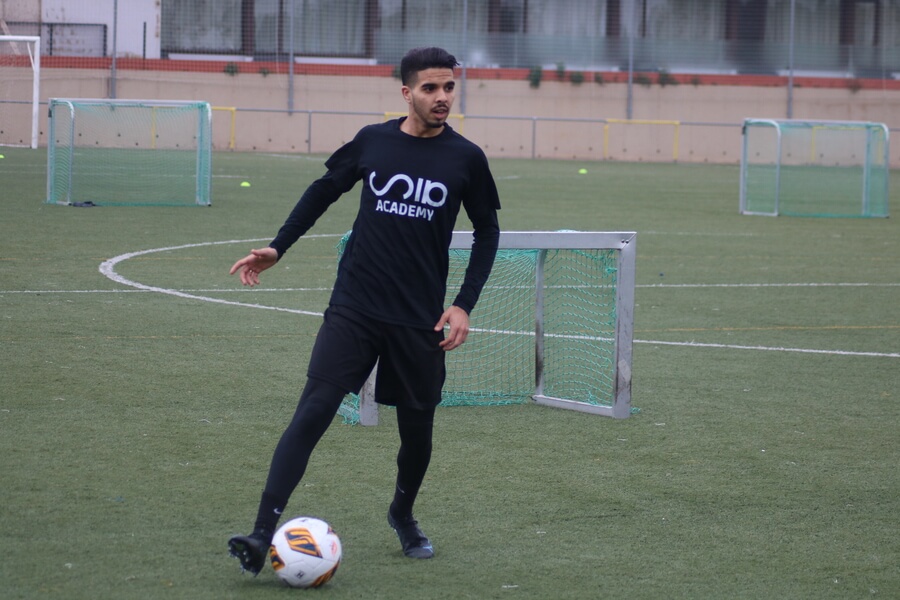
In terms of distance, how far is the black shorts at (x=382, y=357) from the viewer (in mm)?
4383

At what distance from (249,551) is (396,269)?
1.05 metres

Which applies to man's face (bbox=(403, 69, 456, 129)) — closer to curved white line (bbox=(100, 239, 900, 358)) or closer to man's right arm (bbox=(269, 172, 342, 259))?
man's right arm (bbox=(269, 172, 342, 259))

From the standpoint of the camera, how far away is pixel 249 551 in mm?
4164

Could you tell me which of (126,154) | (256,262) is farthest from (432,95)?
(126,154)

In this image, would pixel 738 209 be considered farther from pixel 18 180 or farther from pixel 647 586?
pixel 647 586

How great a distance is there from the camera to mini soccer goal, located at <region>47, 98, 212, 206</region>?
19.0m

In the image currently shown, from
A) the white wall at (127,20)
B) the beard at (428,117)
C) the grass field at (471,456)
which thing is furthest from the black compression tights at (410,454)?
the white wall at (127,20)

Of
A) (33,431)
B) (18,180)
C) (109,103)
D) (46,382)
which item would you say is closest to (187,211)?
(109,103)

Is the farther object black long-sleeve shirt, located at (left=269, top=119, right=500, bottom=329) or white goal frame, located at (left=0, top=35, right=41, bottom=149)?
white goal frame, located at (left=0, top=35, right=41, bottom=149)

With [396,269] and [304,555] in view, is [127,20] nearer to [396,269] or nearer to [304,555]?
[396,269]

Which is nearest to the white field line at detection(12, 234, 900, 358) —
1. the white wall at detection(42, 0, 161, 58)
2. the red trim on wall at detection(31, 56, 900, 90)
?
the red trim on wall at detection(31, 56, 900, 90)

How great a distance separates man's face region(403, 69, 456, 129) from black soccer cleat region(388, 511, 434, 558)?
56.4 inches

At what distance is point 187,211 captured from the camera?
733 inches

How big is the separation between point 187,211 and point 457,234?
12.5m
